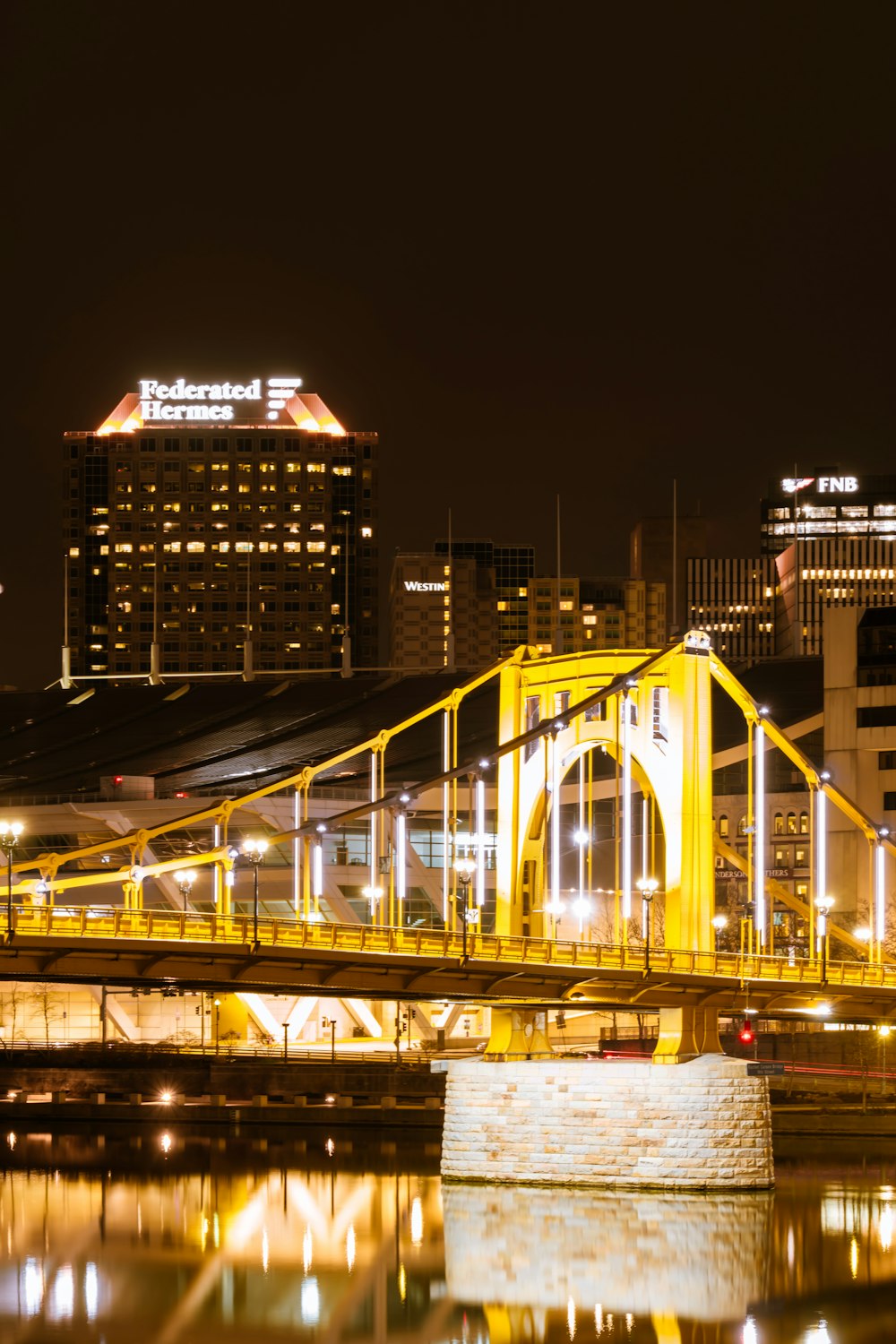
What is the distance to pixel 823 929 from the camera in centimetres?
5691

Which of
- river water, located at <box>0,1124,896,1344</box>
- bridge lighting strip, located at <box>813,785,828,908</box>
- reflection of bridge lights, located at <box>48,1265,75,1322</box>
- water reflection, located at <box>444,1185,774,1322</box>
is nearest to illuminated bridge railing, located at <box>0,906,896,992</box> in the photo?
Answer: bridge lighting strip, located at <box>813,785,828,908</box>

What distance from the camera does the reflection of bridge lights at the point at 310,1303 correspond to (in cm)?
4075

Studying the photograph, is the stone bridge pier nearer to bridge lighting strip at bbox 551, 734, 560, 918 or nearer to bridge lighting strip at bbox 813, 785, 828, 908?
bridge lighting strip at bbox 551, 734, 560, 918

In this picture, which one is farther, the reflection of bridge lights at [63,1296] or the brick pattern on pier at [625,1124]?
the brick pattern on pier at [625,1124]

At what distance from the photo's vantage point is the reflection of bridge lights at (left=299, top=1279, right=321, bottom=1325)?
40750 mm

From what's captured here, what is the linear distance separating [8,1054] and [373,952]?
34676mm

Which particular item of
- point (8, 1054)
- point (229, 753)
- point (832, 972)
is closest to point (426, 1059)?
point (8, 1054)

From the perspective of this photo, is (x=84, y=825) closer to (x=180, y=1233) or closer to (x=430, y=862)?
(x=430, y=862)

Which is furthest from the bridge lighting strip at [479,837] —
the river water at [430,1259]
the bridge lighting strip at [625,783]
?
the river water at [430,1259]

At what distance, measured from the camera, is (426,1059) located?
7775cm

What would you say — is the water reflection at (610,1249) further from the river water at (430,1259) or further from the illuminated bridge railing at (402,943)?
the illuminated bridge railing at (402,943)

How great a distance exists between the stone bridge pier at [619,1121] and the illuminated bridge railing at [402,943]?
230 cm

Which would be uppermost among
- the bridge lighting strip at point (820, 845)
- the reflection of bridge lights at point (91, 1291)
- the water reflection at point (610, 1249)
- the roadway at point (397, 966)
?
the bridge lighting strip at point (820, 845)

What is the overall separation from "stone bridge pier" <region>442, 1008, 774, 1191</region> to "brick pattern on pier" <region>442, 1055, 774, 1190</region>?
2 cm
